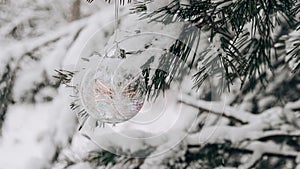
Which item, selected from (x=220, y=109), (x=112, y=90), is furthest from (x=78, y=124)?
(x=112, y=90)

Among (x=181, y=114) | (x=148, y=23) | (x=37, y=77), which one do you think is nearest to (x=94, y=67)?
(x=148, y=23)

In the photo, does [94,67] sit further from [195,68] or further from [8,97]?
[8,97]

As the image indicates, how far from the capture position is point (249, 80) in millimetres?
1250

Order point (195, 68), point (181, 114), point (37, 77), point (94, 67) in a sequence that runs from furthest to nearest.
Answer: point (37, 77)
point (181, 114)
point (195, 68)
point (94, 67)

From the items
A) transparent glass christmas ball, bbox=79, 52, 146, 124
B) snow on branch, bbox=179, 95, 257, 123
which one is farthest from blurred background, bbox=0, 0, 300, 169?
transparent glass christmas ball, bbox=79, 52, 146, 124

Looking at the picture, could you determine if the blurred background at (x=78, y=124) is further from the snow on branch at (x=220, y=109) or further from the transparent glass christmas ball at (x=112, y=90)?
the transparent glass christmas ball at (x=112, y=90)

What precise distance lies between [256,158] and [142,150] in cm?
28

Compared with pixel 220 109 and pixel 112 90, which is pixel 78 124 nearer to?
pixel 220 109

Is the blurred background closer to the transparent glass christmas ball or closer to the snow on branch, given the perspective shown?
the snow on branch

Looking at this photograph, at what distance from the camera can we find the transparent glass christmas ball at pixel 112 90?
2.61 ft

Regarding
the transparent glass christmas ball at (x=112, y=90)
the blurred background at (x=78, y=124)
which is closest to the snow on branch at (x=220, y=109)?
the blurred background at (x=78, y=124)

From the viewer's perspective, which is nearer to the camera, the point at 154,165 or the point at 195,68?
the point at 195,68

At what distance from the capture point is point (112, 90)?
81 centimetres

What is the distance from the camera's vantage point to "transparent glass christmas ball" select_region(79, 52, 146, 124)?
796 millimetres
